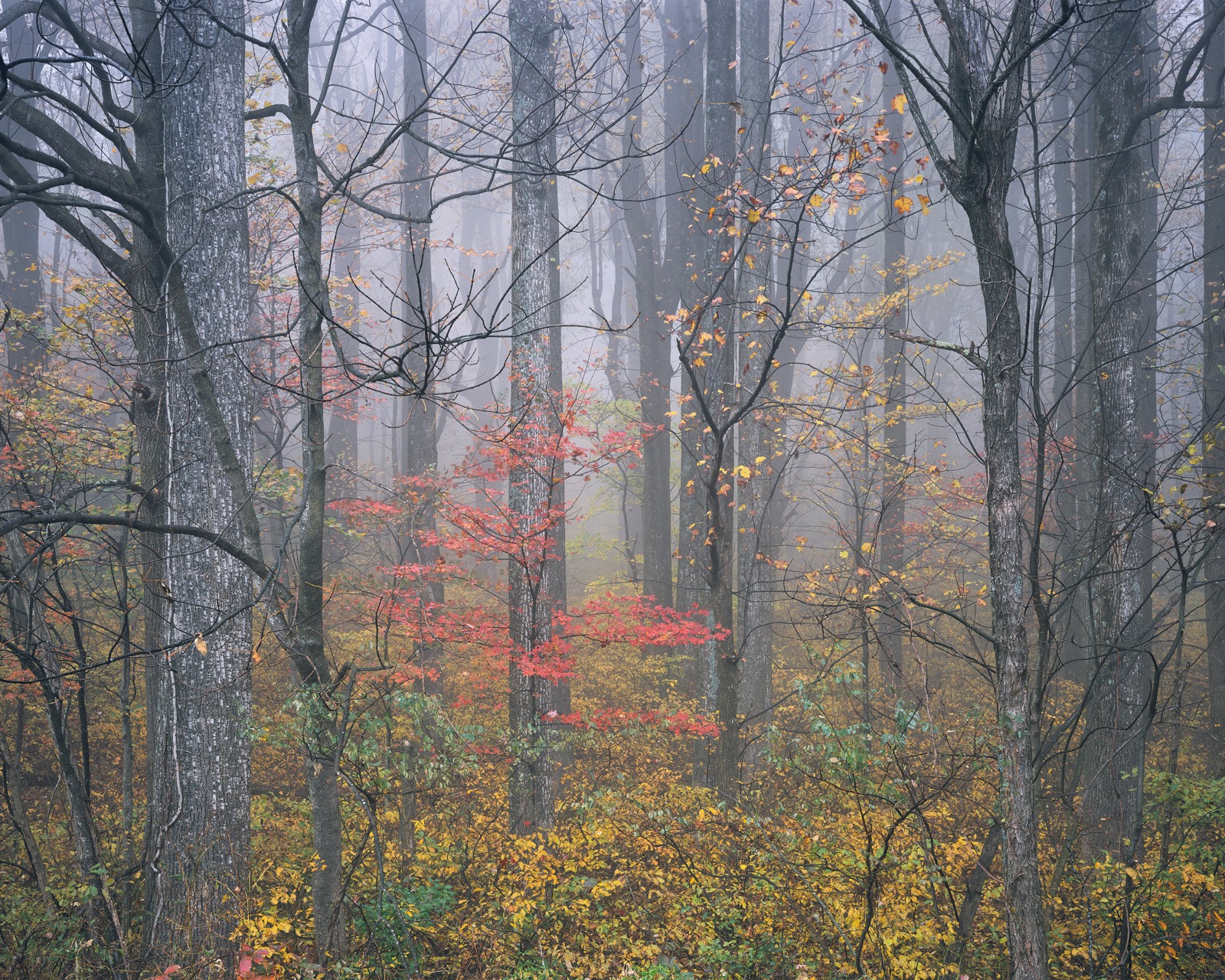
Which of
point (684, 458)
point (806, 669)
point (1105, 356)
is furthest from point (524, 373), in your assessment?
point (806, 669)

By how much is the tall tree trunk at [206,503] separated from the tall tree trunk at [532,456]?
230 cm

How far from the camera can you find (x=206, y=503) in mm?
5672

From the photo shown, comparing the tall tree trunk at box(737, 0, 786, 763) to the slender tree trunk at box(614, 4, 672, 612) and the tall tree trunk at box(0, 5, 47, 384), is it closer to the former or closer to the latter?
the slender tree trunk at box(614, 4, 672, 612)

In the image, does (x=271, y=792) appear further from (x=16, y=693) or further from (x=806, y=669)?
(x=806, y=669)

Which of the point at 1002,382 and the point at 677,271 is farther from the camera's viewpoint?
the point at 677,271

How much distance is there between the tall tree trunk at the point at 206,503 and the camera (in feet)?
18.2

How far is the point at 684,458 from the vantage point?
10.8m

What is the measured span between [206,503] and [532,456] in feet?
10.4

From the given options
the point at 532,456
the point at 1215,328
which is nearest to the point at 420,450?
the point at 532,456

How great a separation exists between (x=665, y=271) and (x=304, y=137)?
10.5 m

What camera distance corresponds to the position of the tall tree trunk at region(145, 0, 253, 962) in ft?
18.2

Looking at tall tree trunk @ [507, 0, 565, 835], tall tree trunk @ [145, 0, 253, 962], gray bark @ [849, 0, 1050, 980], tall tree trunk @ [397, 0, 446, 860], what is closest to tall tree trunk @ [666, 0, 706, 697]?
tall tree trunk @ [507, 0, 565, 835]

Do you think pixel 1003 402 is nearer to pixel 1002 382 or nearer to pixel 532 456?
pixel 1002 382

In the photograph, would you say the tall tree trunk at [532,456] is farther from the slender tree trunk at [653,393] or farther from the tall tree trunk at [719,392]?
the slender tree trunk at [653,393]
